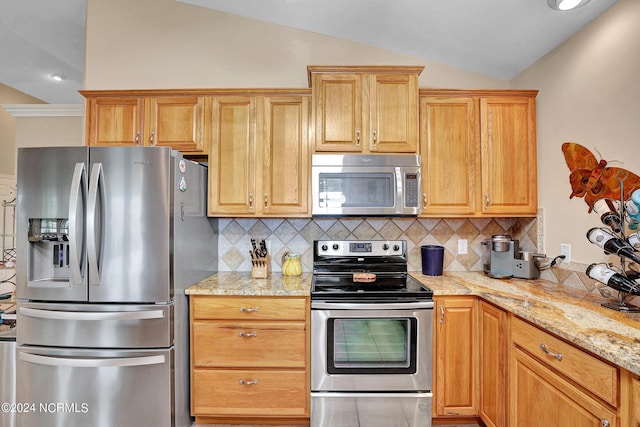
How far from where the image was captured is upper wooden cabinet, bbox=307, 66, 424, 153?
218 cm

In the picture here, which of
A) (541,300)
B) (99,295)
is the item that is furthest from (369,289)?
(99,295)

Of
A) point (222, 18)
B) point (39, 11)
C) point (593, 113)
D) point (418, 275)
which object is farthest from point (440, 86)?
point (39, 11)

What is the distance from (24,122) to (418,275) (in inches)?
175

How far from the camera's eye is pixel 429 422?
6.14 feet

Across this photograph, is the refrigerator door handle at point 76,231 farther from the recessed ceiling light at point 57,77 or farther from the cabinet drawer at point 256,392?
the recessed ceiling light at point 57,77

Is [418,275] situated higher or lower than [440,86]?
lower

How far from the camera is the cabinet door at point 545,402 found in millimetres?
1102

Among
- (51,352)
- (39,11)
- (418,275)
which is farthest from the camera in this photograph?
(39,11)

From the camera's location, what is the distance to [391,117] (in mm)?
2191

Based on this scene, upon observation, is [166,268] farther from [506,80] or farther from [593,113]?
[506,80]

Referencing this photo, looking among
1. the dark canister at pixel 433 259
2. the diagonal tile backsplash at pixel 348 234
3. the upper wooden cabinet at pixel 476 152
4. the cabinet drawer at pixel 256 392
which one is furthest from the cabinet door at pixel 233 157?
the dark canister at pixel 433 259

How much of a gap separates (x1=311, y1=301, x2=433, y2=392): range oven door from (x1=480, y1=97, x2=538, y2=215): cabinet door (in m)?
1.04

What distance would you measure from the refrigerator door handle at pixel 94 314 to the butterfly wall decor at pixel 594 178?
247 cm

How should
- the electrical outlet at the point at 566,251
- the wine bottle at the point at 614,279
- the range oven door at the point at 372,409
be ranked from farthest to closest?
the electrical outlet at the point at 566,251 → the range oven door at the point at 372,409 → the wine bottle at the point at 614,279
